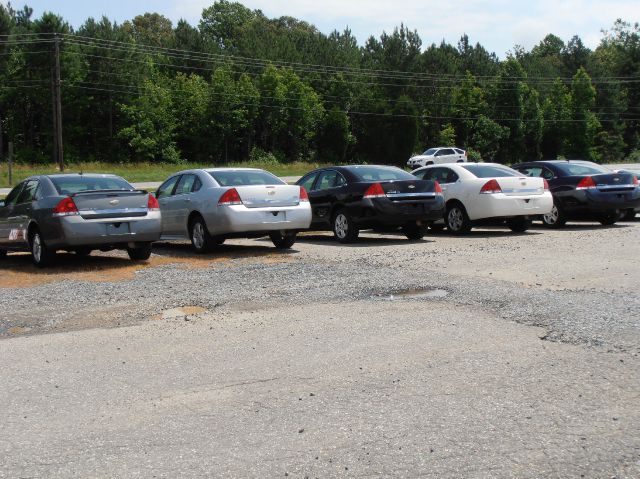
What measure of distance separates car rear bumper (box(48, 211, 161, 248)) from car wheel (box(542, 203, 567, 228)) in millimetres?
9594

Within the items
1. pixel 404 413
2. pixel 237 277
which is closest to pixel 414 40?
pixel 237 277

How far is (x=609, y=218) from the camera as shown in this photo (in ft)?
64.8

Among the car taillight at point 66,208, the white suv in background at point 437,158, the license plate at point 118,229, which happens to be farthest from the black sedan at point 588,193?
the white suv in background at point 437,158

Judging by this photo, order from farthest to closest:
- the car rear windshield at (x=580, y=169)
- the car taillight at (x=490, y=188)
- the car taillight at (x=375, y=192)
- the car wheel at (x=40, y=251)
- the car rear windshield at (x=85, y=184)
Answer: the car rear windshield at (x=580, y=169) → the car taillight at (x=490, y=188) → the car taillight at (x=375, y=192) → the car rear windshield at (x=85, y=184) → the car wheel at (x=40, y=251)

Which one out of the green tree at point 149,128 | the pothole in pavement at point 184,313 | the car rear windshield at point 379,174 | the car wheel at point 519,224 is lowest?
the pothole in pavement at point 184,313

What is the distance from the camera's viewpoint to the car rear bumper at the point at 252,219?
14531 millimetres

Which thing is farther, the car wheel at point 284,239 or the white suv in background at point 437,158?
the white suv in background at point 437,158

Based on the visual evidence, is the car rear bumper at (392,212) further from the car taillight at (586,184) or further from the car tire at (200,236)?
the car taillight at (586,184)

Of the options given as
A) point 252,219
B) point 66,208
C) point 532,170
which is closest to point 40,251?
point 66,208

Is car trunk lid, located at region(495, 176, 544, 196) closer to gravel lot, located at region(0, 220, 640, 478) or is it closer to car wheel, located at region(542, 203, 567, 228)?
car wheel, located at region(542, 203, 567, 228)

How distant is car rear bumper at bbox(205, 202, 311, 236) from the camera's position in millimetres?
14531

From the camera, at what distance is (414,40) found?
305 ft

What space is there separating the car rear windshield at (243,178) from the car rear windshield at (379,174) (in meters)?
2.17

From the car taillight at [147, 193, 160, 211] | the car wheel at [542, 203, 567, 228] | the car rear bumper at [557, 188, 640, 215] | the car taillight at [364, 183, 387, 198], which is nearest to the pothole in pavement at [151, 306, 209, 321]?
the car taillight at [147, 193, 160, 211]
